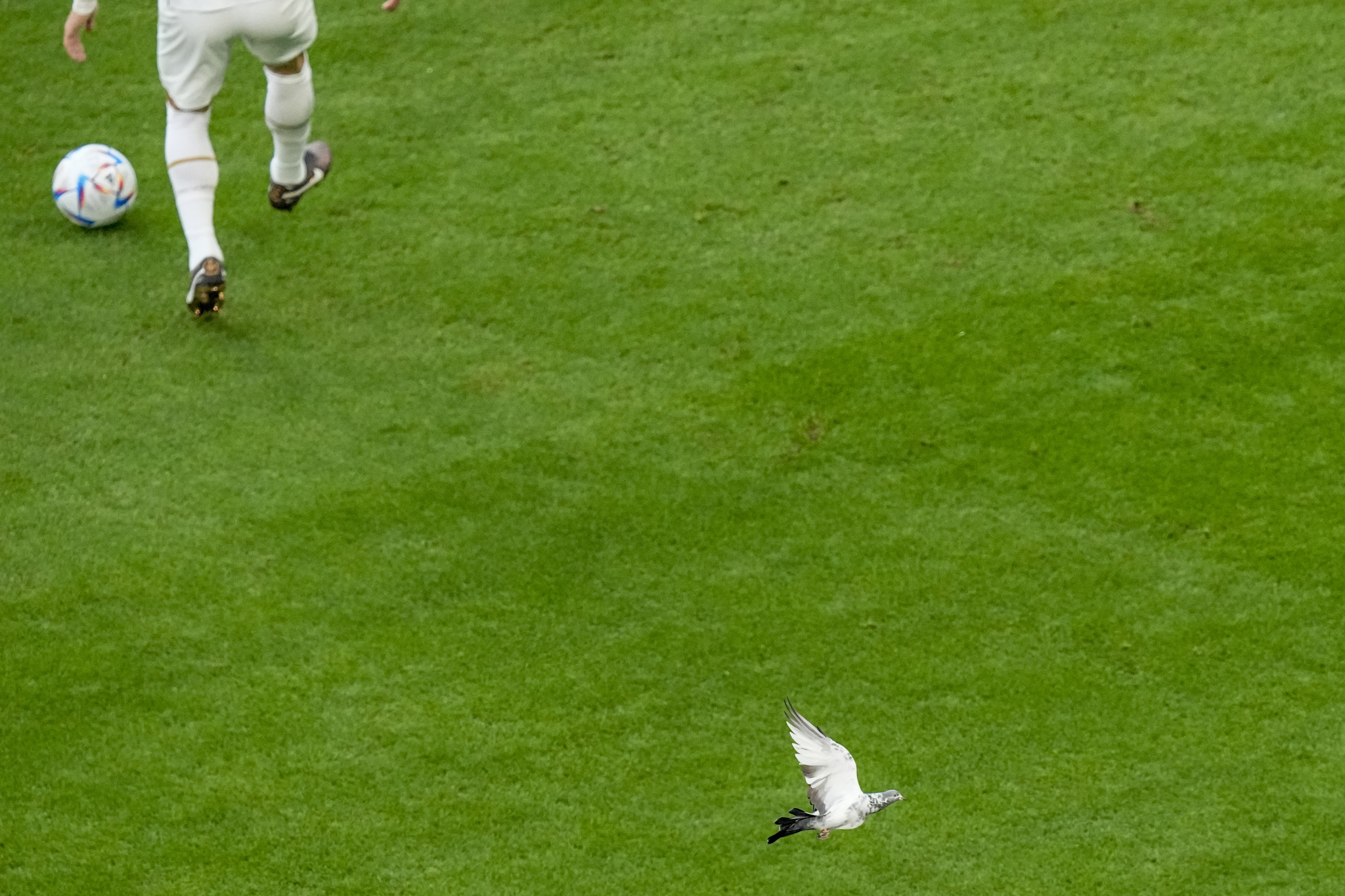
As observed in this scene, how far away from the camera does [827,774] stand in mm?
3053

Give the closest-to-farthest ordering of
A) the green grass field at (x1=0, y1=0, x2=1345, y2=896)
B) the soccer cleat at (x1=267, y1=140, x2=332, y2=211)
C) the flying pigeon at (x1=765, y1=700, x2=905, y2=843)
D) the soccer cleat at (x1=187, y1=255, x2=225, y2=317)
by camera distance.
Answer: the flying pigeon at (x1=765, y1=700, x2=905, y2=843) < the green grass field at (x1=0, y1=0, x2=1345, y2=896) < the soccer cleat at (x1=187, y1=255, x2=225, y2=317) < the soccer cleat at (x1=267, y1=140, x2=332, y2=211)

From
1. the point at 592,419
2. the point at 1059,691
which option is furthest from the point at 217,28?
the point at 1059,691

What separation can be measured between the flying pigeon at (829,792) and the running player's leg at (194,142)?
306cm

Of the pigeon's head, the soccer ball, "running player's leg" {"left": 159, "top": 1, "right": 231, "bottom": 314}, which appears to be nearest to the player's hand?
"running player's leg" {"left": 159, "top": 1, "right": 231, "bottom": 314}

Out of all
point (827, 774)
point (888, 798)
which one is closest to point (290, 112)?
point (827, 774)

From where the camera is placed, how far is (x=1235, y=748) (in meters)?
4.39

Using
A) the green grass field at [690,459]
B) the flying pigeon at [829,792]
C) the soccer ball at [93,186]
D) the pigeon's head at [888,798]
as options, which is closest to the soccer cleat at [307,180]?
the green grass field at [690,459]

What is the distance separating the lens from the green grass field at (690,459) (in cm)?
426

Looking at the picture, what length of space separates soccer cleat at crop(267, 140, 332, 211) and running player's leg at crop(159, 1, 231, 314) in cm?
28

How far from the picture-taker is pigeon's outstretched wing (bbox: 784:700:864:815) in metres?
3.02

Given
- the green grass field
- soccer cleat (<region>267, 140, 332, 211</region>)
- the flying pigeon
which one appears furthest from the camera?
soccer cleat (<region>267, 140, 332, 211</region>)

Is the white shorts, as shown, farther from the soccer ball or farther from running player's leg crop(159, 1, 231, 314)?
the soccer ball

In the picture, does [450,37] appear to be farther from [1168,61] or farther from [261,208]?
[1168,61]

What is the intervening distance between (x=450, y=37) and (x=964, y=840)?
426 centimetres
